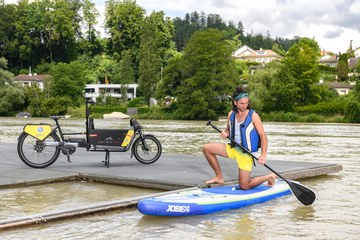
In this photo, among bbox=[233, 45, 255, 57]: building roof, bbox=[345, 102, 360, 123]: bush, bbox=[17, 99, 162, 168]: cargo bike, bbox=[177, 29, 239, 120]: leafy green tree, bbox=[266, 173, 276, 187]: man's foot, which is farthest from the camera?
bbox=[233, 45, 255, 57]: building roof

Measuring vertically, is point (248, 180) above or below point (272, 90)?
below

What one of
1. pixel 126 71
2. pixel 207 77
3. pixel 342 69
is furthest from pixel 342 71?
pixel 207 77

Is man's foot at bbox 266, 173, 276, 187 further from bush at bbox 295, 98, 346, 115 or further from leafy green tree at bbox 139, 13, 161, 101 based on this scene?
leafy green tree at bbox 139, 13, 161, 101

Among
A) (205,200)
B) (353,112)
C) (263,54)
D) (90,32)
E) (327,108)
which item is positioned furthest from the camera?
(263,54)

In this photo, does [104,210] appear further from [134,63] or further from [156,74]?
[134,63]

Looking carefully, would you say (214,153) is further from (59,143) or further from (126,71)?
(126,71)

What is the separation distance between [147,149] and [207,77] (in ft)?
184

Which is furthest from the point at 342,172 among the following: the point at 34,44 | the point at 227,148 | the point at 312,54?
the point at 34,44

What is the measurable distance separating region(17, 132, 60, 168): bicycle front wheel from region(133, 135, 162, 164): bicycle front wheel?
1.60m

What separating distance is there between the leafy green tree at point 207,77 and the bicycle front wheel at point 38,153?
55.3 m

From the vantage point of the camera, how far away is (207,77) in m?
66.9

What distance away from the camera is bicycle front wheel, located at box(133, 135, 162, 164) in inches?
438

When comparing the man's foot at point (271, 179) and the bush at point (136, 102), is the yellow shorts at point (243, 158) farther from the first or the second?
the bush at point (136, 102)

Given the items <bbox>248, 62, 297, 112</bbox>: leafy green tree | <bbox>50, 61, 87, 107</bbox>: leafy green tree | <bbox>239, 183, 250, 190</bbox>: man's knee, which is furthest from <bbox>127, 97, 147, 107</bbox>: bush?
<bbox>239, 183, 250, 190</bbox>: man's knee
